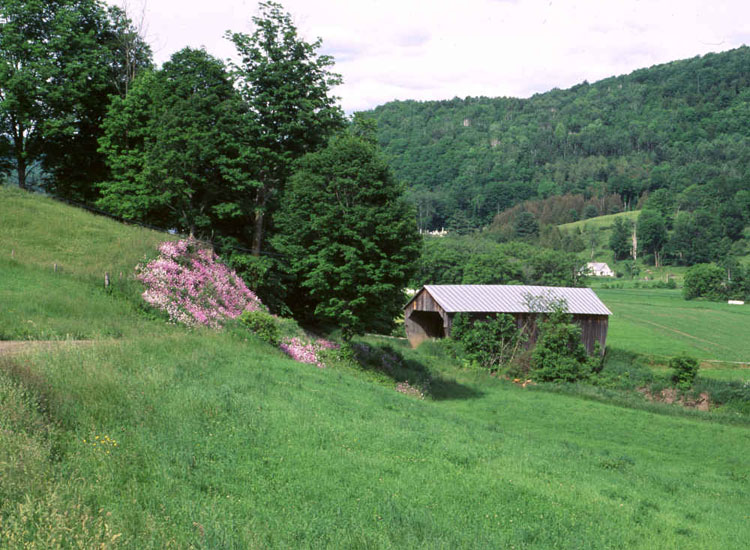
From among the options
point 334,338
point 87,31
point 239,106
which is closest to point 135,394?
point 334,338

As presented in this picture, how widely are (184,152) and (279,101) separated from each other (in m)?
6.70

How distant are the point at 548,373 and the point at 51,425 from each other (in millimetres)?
36232

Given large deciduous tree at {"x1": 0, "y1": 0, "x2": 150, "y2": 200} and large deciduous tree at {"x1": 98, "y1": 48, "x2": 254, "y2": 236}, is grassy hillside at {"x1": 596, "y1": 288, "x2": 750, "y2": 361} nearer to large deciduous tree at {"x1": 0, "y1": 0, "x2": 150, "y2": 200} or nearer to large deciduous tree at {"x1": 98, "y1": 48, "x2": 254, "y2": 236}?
large deciduous tree at {"x1": 98, "y1": 48, "x2": 254, "y2": 236}

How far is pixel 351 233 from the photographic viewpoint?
2911cm

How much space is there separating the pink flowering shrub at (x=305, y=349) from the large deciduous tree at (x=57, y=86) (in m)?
25.0

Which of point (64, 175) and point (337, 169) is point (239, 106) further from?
point (64, 175)

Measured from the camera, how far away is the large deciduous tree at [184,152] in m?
36.2

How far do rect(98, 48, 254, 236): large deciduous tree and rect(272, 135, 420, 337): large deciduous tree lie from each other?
22.5 ft

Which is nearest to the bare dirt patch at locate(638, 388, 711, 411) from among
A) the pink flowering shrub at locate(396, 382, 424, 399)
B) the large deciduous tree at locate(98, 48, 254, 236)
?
the pink flowering shrub at locate(396, 382, 424, 399)

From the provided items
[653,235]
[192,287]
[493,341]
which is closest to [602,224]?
[653,235]

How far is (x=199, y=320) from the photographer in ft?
79.6

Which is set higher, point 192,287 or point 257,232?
point 257,232

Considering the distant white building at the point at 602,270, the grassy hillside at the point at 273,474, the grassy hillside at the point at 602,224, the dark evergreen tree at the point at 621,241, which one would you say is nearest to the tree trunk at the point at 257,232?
the grassy hillside at the point at 273,474

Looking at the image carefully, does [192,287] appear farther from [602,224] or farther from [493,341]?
[602,224]
